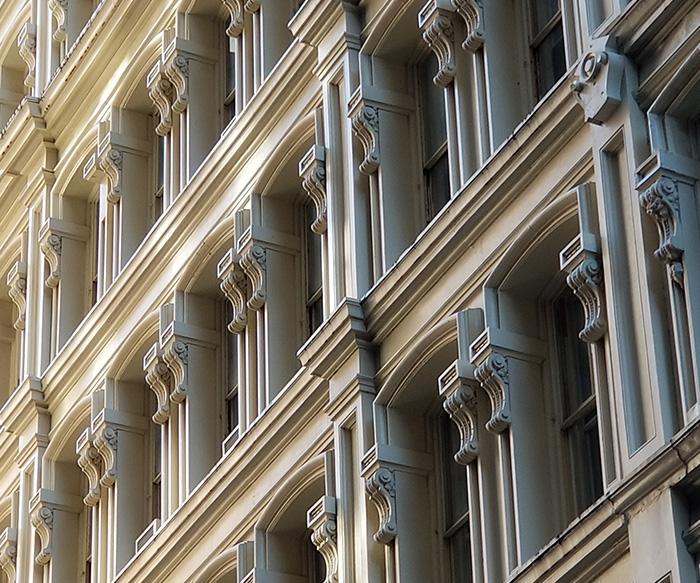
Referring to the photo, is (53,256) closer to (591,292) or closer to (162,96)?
(162,96)

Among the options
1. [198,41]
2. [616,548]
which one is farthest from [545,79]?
[198,41]

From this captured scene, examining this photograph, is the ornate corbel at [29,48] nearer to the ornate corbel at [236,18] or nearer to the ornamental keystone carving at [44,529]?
the ornate corbel at [236,18]

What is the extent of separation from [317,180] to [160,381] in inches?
194

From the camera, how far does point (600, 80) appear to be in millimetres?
18828

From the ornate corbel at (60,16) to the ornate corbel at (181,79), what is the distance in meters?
6.29

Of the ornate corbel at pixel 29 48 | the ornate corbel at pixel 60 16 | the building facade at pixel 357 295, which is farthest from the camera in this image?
the ornate corbel at pixel 29 48

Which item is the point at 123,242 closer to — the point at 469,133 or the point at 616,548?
the point at 469,133

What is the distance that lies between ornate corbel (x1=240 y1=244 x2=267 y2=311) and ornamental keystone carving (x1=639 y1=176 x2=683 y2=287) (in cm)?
892

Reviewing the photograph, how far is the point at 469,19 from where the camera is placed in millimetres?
22250

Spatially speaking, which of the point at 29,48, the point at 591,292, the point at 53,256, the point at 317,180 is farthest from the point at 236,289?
the point at 29,48

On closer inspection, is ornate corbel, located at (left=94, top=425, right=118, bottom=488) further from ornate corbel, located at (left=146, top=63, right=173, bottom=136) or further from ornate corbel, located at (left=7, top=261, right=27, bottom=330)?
ornate corbel, located at (left=7, top=261, right=27, bottom=330)

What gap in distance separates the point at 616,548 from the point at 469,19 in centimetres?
698

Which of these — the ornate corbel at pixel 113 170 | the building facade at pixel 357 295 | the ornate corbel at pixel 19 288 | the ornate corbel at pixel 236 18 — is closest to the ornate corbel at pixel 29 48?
the building facade at pixel 357 295

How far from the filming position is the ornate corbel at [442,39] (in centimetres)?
2244
